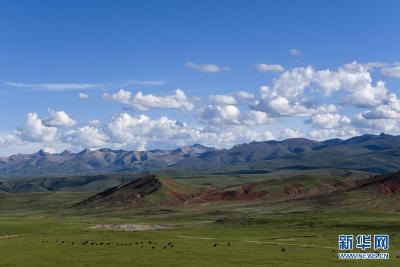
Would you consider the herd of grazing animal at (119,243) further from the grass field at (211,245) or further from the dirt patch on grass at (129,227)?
the dirt patch on grass at (129,227)

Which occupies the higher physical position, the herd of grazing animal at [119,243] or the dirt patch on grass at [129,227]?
the herd of grazing animal at [119,243]

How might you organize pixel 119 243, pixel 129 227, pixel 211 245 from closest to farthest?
pixel 211 245
pixel 119 243
pixel 129 227

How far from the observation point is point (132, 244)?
12406 centimetres

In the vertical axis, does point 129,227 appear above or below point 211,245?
below

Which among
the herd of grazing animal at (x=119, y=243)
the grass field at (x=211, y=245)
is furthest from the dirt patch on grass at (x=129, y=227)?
the herd of grazing animal at (x=119, y=243)

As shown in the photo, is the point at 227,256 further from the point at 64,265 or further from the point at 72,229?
the point at 72,229

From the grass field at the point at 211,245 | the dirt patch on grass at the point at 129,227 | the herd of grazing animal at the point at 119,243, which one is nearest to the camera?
the grass field at the point at 211,245

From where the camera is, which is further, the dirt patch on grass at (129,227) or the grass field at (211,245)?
the dirt patch on grass at (129,227)

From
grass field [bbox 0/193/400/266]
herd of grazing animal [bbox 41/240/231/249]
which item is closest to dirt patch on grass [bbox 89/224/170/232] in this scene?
grass field [bbox 0/193/400/266]

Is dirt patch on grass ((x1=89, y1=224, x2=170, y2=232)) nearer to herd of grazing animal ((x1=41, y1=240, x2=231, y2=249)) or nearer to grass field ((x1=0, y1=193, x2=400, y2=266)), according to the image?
grass field ((x1=0, y1=193, x2=400, y2=266))

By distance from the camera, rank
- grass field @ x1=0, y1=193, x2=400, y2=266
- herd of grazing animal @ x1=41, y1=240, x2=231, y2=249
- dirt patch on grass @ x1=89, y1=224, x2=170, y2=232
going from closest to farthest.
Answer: grass field @ x1=0, y1=193, x2=400, y2=266, herd of grazing animal @ x1=41, y1=240, x2=231, y2=249, dirt patch on grass @ x1=89, y1=224, x2=170, y2=232

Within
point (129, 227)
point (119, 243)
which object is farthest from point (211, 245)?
point (129, 227)

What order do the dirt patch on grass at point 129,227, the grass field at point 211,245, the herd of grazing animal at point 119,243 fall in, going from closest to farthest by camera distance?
the grass field at point 211,245 < the herd of grazing animal at point 119,243 < the dirt patch on grass at point 129,227

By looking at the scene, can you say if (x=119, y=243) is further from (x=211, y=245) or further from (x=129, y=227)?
(x=129, y=227)
